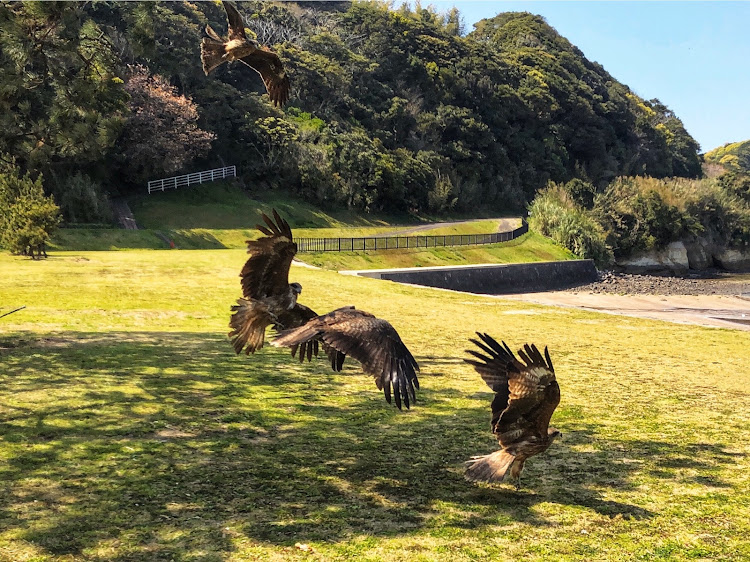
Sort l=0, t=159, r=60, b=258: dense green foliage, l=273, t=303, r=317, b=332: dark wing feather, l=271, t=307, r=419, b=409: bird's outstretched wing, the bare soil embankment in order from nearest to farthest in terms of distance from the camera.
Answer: l=271, t=307, r=419, b=409: bird's outstretched wing, l=273, t=303, r=317, b=332: dark wing feather, l=0, t=159, r=60, b=258: dense green foliage, the bare soil embankment

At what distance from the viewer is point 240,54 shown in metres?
6.33

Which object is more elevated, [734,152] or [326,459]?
[734,152]

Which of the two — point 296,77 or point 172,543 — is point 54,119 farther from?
point 296,77

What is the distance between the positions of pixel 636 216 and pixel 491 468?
62.4 metres

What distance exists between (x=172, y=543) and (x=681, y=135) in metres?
124

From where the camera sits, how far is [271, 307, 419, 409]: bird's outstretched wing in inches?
206

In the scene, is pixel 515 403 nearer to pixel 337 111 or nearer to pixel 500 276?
pixel 500 276

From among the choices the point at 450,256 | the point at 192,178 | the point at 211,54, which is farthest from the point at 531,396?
the point at 192,178

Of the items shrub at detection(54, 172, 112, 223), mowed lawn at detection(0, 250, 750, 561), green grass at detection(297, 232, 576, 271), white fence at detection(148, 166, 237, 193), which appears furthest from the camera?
white fence at detection(148, 166, 237, 193)

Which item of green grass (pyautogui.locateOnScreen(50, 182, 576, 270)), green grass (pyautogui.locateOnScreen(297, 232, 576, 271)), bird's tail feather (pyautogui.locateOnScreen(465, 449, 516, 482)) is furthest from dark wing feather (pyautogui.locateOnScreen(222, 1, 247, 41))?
green grass (pyautogui.locateOnScreen(50, 182, 576, 270))

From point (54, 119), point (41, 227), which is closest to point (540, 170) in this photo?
point (41, 227)

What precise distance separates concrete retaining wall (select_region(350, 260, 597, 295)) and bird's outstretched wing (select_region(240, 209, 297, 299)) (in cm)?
2427

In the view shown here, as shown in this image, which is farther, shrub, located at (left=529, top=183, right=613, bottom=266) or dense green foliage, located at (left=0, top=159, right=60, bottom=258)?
shrub, located at (left=529, top=183, right=613, bottom=266)

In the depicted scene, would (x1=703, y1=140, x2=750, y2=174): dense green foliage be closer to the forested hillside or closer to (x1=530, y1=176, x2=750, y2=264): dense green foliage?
the forested hillside
